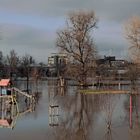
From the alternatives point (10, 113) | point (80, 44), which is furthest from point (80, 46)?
point (10, 113)

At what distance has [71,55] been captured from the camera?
227 ft

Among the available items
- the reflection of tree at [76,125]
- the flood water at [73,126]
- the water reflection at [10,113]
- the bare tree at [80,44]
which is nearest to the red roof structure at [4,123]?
the water reflection at [10,113]

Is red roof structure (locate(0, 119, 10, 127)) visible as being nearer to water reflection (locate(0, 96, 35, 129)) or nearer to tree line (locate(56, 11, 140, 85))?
water reflection (locate(0, 96, 35, 129))

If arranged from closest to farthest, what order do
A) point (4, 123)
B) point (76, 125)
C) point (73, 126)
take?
point (73, 126) < point (76, 125) < point (4, 123)

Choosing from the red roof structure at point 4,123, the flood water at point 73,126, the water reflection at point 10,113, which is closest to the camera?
the flood water at point 73,126

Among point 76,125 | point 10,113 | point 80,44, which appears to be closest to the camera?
point 76,125

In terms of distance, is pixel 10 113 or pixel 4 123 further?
pixel 10 113

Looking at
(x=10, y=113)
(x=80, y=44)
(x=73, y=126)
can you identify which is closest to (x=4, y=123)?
(x=73, y=126)

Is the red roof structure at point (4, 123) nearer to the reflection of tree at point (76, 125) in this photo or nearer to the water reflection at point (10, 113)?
the water reflection at point (10, 113)

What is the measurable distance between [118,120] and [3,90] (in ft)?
44.4

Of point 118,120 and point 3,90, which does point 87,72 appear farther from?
point 118,120

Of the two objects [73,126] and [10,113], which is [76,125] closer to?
[73,126]

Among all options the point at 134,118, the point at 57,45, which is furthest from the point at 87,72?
the point at 134,118

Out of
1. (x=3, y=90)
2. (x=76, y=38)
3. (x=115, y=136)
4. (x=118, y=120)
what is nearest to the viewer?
(x=115, y=136)
